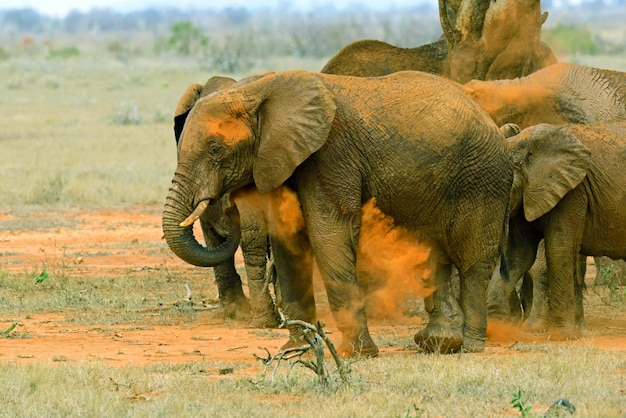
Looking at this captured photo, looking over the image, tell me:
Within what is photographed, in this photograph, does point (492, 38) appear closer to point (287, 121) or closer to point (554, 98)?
point (554, 98)

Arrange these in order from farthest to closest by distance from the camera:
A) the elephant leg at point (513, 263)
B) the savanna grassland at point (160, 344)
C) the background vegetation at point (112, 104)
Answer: the background vegetation at point (112, 104)
the elephant leg at point (513, 263)
the savanna grassland at point (160, 344)

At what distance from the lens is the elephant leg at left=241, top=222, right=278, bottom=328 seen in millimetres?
11977

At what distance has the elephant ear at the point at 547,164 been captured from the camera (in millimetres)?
11148

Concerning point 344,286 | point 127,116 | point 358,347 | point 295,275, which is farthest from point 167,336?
point 127,116

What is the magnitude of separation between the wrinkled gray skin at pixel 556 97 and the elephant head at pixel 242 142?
363 cm

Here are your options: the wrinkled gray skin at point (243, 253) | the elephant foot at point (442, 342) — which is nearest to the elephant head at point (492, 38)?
the wrinkled gray skin at point (243, 253)

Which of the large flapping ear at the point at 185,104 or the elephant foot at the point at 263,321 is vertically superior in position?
the large flapping ear at the point at 185,104

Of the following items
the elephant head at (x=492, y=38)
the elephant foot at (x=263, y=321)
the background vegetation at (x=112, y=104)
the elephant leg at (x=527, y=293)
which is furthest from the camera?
the background vegetation at (x=112, y=104)

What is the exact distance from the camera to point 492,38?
14531mm

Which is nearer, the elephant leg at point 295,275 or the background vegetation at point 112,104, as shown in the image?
the elephant leg at point 295,275

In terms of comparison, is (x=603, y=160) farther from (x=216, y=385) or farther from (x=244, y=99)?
(x=216, y=385)

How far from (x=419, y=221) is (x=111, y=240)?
866cm

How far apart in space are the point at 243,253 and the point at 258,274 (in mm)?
205

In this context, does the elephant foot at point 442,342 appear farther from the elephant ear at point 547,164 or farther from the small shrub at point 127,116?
the small shrub at point 127,116
